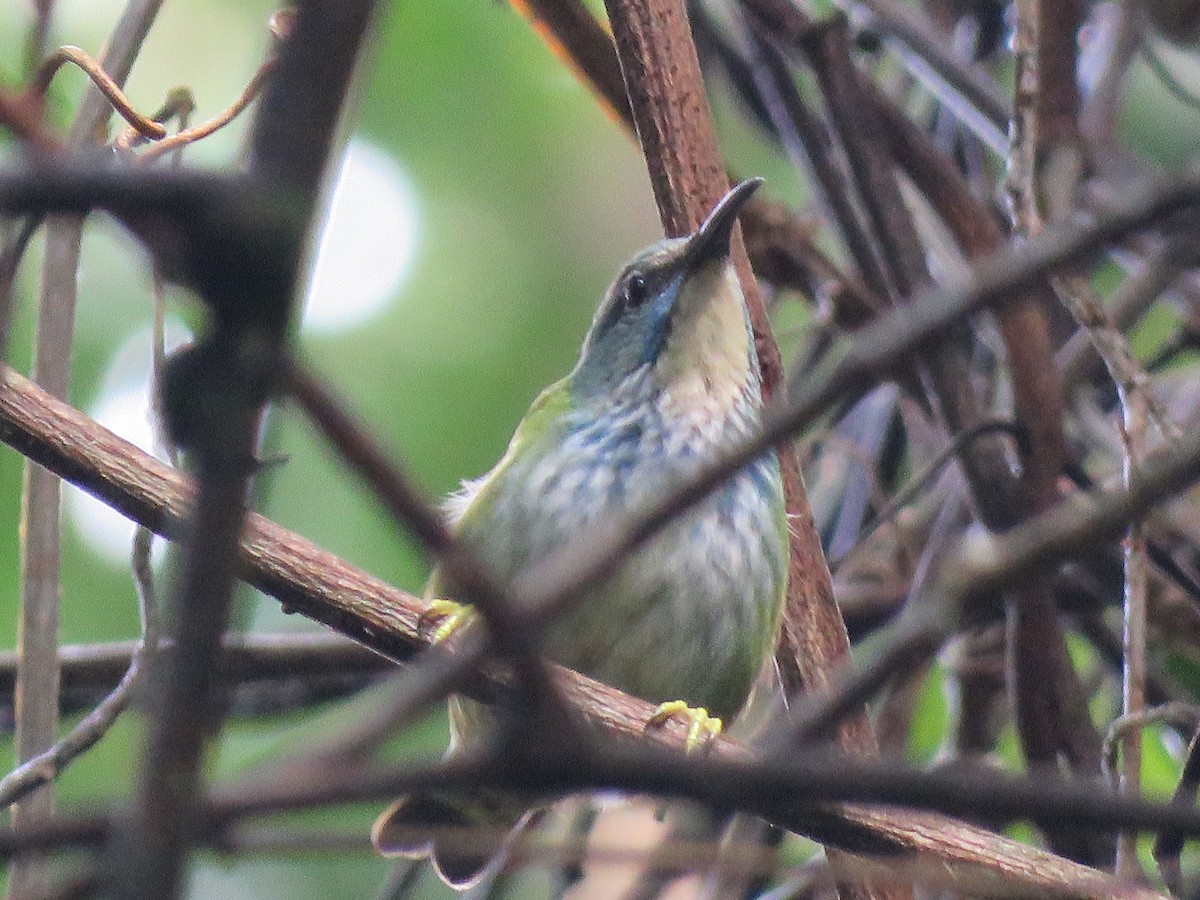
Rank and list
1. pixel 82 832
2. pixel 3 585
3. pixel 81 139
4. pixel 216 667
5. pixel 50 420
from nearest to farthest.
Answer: pixel 216 667 → pixel 82 832 → pixel 50 420 → pixel 81 139 → pixel 3 585

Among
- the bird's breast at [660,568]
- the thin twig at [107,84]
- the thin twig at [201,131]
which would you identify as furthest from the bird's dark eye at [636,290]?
the thin twig at [107,84]

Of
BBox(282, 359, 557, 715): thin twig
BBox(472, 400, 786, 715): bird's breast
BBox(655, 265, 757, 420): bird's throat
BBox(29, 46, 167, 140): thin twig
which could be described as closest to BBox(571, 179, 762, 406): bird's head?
BBox(655, 265, 757, 420): bird's throat

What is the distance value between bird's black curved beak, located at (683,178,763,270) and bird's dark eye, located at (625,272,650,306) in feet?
0.93

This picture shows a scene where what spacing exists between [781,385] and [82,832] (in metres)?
1.98

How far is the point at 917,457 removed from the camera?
3.57m

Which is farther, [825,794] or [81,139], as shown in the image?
[81,139]

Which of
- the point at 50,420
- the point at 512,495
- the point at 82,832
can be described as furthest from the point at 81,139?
the point at 82,832

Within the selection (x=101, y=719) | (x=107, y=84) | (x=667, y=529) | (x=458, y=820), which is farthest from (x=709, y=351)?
(x=101, y=719)

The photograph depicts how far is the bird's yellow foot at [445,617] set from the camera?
204 cm

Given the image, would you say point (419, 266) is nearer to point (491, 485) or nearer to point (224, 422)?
point (491, 485)

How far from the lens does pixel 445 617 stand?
2.42 m

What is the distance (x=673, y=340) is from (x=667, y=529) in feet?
1.90

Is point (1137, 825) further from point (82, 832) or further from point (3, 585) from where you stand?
point (3, 585)

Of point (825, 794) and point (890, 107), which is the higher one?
point (890, 107)
